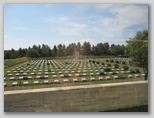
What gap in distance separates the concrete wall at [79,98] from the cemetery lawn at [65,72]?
10 centimetres

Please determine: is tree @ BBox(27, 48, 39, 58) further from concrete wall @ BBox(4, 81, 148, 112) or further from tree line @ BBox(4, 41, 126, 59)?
concrete wall @ BBox(4, 81, 148, 112)

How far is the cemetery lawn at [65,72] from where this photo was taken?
145 inches

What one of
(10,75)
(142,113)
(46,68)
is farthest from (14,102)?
(142,113)

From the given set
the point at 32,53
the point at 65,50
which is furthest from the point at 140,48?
the point at 32,53

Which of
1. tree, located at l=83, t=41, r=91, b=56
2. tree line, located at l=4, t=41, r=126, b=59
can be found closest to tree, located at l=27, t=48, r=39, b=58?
tree line, located at l=4, t=41, r=126, b=59

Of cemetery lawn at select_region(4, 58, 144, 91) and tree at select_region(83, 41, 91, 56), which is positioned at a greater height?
tree at select_region(83, 41, 91, 56)

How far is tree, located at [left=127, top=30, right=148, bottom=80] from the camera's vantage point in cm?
382

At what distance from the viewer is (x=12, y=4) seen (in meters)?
3.66

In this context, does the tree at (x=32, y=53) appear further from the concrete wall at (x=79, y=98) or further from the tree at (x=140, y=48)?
the tree at (x=140, y=48)

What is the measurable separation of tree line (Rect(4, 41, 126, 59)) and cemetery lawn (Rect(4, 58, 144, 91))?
100 millimetres

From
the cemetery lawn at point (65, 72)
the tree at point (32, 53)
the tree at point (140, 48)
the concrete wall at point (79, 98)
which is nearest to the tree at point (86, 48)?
the cemetery lawn at point (65, 72)

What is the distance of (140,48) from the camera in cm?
392

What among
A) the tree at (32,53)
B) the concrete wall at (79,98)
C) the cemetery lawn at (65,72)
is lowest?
the concrete wall at (79,98)

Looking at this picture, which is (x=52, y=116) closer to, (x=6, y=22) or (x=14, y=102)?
(x=14, y=102)
